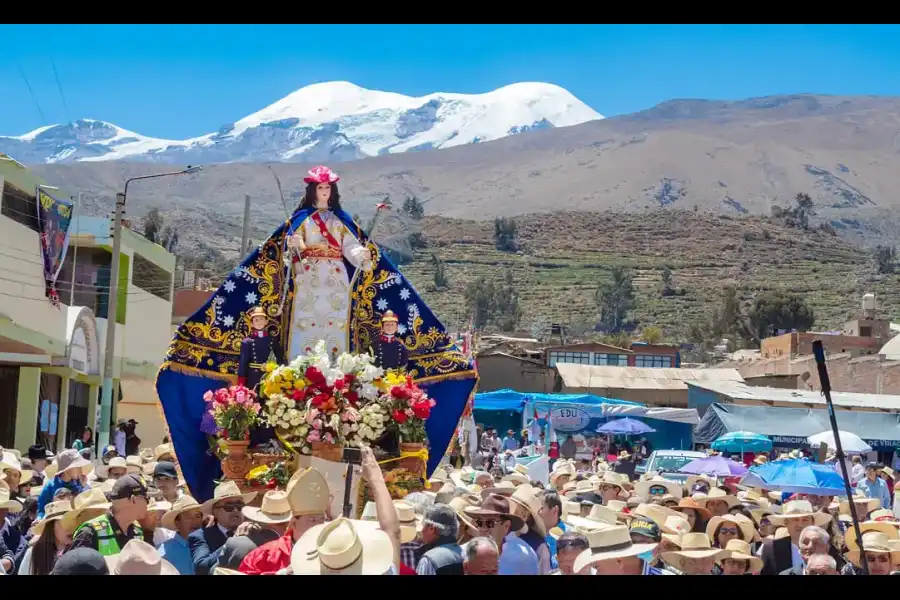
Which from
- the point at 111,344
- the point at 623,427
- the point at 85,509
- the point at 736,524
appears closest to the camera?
the point at 85,509

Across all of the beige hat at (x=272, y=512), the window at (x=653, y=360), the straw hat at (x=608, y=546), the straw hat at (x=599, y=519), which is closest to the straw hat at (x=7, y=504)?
the beige hat at (x=272, y=512)

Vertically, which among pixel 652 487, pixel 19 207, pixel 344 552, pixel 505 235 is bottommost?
pixel 652 487

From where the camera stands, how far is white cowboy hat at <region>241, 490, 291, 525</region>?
7.68m

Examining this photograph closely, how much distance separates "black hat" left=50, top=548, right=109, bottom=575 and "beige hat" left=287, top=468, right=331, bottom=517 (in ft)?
5.02

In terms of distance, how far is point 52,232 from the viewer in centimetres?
3136

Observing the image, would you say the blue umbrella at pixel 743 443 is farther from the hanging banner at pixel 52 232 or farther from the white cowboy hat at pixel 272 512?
the white cowboy hat at pixel 272 512

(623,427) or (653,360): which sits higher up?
(653,360)

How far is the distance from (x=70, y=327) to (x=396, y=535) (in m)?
28.8

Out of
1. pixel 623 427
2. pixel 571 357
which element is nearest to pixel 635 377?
pixel 571 357

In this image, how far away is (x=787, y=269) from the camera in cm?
12600

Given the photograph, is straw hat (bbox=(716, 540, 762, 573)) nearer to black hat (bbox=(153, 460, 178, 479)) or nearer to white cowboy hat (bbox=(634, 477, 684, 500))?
black hat (bbox=(153, 460, 178, 479))

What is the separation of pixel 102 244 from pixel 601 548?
33.3 metres

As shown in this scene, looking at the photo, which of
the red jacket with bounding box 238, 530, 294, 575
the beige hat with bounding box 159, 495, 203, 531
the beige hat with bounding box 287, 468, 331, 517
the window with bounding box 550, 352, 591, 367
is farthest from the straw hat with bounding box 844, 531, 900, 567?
the window with bounding box 550, 352, 591, 367

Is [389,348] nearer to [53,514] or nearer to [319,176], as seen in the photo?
[319,176]
